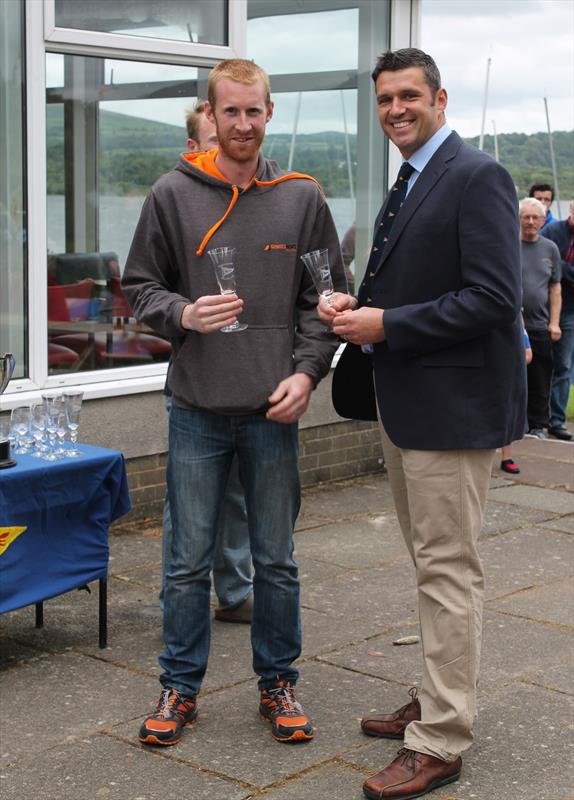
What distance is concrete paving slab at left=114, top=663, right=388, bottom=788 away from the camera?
12.7ft

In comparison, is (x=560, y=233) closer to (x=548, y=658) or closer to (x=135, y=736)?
(x=548, y=658)

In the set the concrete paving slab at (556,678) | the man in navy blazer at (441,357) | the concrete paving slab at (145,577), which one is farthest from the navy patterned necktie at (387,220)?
the concrete paving slab at (145,577)

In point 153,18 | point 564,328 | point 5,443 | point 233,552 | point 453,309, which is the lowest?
point 233,552

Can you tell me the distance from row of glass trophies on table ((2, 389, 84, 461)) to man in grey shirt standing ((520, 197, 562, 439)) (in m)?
5.74

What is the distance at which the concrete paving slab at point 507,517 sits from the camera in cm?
730

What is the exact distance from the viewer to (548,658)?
4988mm

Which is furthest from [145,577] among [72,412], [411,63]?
[411,63]

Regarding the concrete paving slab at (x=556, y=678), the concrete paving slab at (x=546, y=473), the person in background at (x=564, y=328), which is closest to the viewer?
the concrete paving slab at (x=556, y=678)

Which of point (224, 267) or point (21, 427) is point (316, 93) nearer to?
point (21, 427)

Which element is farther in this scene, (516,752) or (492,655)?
(492,655)

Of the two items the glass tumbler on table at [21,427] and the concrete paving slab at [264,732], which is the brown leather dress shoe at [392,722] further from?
the glass tumbler on table at [21,427]

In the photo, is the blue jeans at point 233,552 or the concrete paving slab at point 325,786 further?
the blue jeans at point 233,552

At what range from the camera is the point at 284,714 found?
4.09 m

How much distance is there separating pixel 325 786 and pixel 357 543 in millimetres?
3145
